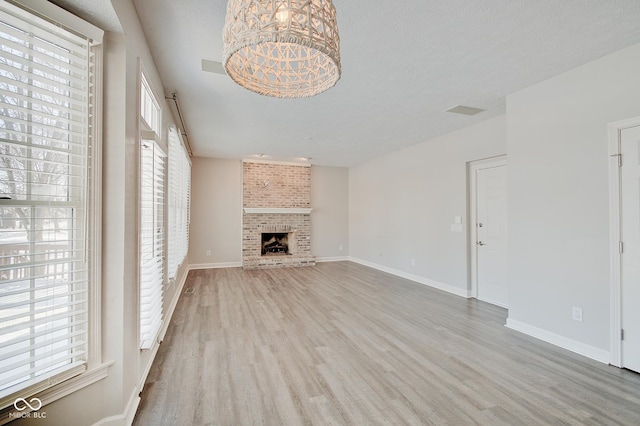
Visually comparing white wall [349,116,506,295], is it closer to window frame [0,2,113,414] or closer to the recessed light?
the recessed light

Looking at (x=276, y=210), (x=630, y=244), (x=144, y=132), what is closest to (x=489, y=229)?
(x=630, y=244)

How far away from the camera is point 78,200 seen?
57.9 inches

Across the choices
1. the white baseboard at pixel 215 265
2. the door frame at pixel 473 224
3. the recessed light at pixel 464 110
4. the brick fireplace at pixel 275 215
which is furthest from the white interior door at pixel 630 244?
the white baseboard at pixel 215 265

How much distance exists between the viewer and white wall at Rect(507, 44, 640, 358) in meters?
2.49

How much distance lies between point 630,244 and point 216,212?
700 centimetres

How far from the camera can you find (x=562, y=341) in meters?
2.76

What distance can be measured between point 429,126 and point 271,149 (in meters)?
3.20

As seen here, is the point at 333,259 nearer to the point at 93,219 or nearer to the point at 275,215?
the point at 275,215

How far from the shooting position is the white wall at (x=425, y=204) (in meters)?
4.54

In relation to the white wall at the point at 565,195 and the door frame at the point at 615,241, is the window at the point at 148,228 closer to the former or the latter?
the white wall at the point at 565,195

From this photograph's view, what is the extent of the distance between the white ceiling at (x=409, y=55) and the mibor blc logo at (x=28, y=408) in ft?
6.25

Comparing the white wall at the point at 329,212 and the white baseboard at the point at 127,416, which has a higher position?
the white wall at the point at 329,212

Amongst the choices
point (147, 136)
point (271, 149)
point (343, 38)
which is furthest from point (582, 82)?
point (271, 149)

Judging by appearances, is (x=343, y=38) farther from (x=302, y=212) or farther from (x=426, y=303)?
(x=302, y=212)
